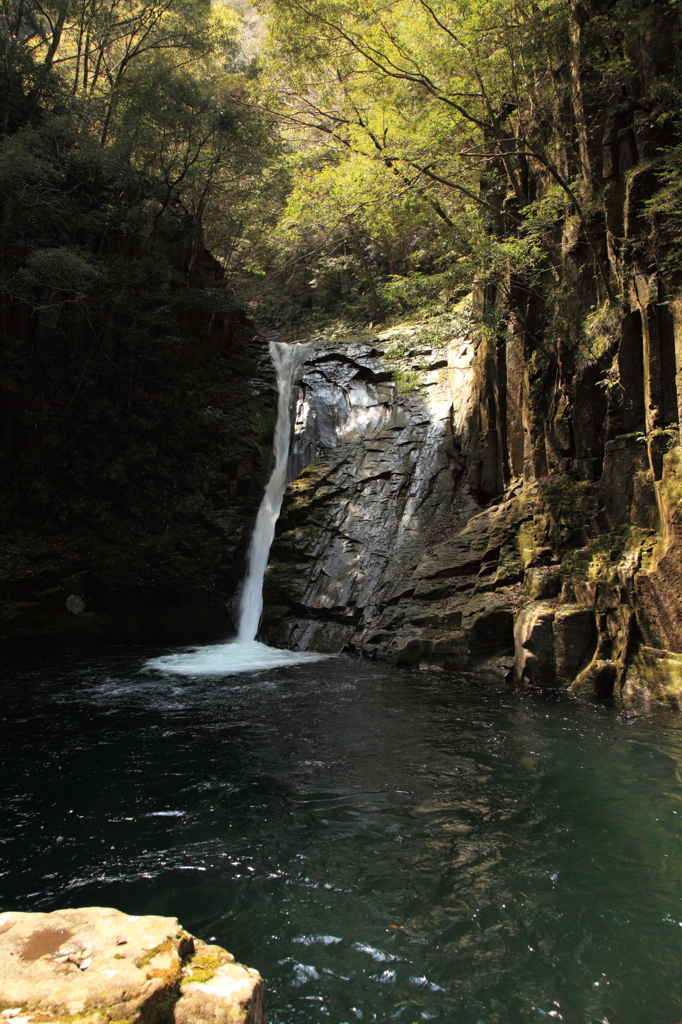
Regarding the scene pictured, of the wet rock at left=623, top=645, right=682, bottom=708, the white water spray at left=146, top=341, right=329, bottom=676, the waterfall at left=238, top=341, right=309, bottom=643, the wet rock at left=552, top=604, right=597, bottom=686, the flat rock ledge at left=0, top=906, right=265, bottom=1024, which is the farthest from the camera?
the waterfall at left=238, top=341, right=309, bottom=643

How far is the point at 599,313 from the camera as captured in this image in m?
10.2

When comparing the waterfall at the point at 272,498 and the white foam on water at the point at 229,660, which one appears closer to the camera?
the white foam on water at the point at 229,660

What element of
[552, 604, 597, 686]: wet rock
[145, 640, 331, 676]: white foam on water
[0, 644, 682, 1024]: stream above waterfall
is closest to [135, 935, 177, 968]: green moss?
[0, 644, 682, 1024]: stream above waterfall

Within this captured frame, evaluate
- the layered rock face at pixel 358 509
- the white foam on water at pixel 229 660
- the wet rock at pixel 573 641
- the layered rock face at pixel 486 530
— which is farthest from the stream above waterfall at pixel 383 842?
the layered rock face at pixel 358 509

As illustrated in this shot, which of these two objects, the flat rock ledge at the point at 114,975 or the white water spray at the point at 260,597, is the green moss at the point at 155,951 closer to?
the flat rock ledge at the point at 114,975

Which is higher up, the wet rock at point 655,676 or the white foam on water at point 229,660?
the wet rock at point 655,676

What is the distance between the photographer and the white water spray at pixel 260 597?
37.5 ft

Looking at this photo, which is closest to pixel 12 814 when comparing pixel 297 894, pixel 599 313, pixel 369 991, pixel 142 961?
pixel 297 894

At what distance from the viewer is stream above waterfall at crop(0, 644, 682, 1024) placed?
3289 millimetres

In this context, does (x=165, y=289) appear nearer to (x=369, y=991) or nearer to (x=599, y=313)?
(x=599, y=313)

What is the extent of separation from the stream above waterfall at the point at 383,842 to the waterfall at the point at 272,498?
5939 millimetres

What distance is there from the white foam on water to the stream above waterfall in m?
2.41

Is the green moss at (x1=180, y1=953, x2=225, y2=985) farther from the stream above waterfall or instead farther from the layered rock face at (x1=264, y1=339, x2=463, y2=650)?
the layered rock face at (x1=264, y1=339, x2=463, y2=650)

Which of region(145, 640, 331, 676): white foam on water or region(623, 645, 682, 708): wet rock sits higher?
region(623, 645, 682, 708): wet rock
